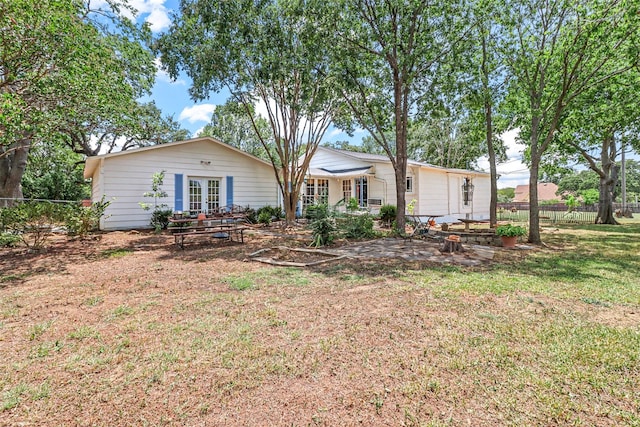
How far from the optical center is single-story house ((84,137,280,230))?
12.0m

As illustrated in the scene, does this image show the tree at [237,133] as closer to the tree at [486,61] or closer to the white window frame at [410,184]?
the white window frame at [410,184]

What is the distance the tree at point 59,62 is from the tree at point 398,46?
6.86m

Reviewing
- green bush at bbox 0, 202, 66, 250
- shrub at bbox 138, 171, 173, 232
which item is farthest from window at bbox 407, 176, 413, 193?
green bush at bbox 0, 202, 66, 250

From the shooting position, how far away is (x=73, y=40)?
771 cm

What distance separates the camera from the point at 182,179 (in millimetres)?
13391

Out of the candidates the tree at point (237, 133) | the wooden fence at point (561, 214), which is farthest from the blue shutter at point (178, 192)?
the wooden fence at point (561, 214)

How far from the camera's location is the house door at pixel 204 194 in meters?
13.9

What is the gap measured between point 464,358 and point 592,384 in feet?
2.96

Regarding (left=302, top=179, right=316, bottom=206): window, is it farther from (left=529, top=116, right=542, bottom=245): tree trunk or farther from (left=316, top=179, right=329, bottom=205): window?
(left=529, top=116, right=542, bottom=245): tree trunk

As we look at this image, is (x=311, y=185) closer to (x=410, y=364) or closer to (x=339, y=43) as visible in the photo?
(x=339, y=43)

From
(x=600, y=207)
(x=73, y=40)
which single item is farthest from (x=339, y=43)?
(x=600, y=207)

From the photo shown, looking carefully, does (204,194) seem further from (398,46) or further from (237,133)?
(237,133)

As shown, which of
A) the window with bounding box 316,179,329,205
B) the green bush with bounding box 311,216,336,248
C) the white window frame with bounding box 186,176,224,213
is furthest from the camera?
the window with bounding box 316,179,329,205

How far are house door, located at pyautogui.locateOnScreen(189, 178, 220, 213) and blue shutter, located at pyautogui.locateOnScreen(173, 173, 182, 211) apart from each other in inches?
20.7
